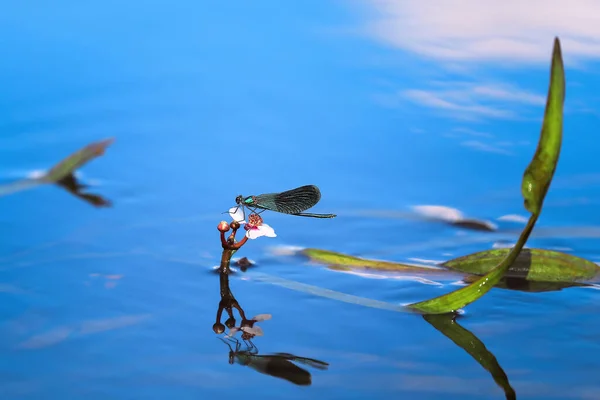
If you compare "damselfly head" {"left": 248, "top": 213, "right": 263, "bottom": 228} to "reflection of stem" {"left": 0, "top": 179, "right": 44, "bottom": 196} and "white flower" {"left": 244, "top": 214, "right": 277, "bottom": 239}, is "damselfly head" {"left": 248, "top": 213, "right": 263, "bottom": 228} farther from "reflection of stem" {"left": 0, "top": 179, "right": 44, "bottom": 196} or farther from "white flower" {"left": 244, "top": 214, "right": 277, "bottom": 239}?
"reflection of stem" {"left": 0, "top": 179, "right": 44, "bottom": 196}

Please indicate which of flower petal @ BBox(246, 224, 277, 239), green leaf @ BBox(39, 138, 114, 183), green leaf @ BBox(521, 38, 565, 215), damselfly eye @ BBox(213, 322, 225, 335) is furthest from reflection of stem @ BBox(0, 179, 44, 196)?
green leaf @ BBox(521, 38, 565, 215)

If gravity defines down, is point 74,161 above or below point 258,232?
above

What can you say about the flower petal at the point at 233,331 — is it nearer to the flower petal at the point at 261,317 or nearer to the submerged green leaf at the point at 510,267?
the flower petal at the point at 261,317

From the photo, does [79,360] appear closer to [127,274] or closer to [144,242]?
[127,274]

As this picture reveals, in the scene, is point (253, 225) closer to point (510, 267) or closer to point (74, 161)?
point (510, 267)

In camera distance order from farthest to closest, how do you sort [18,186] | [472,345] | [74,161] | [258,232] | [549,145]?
[74,161] → [18,186] → [258,232] → [472,345] → [549,145]

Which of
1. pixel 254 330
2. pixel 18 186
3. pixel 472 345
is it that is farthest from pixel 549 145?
pixel 18 186

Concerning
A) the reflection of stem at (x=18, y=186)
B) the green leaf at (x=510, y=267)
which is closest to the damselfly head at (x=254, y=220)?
the green leaf at (x=510, y=267)
